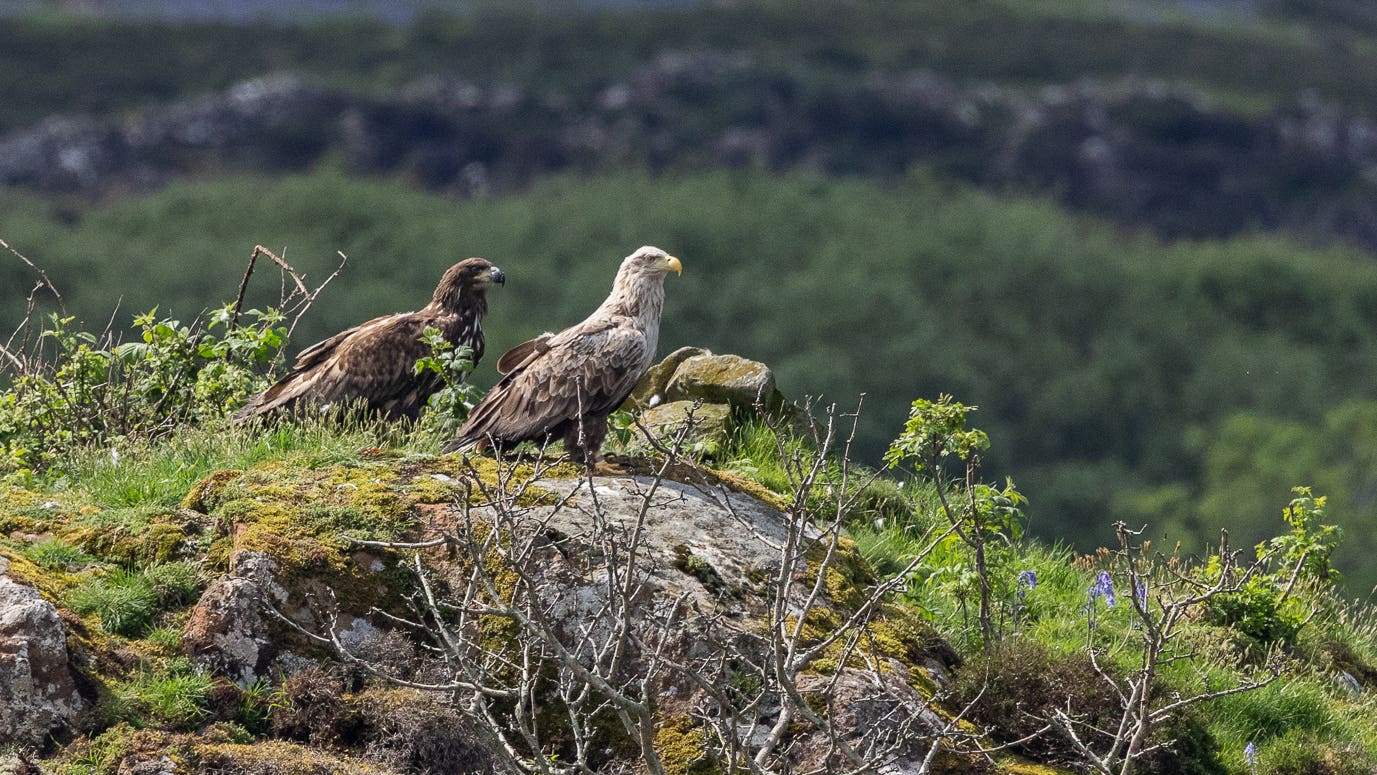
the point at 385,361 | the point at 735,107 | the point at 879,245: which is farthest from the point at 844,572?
the point at 735,107

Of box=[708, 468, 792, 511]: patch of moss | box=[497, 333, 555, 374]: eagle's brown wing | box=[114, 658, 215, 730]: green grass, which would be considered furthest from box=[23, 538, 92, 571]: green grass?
box=[708, 468, 792, 511]: patch of moss

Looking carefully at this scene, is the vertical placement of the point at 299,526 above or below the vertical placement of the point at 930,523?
above

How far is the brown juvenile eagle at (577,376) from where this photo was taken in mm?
9422

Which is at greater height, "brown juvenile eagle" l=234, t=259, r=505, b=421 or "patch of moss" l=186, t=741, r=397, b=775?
"patch of moss" l=186, t=741, r=397, b=775

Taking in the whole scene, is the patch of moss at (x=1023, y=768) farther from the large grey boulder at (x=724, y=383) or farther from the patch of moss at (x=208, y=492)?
the large grey boulder at (x=724, y=383)

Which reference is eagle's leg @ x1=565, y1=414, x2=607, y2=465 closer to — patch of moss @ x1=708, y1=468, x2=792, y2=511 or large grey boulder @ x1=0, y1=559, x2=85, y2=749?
patch of moss @ x1=708, y1=468, x2=792, y2=511

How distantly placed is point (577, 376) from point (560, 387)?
8.3 inches

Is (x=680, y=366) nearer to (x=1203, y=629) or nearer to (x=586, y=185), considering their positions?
(x=1203, y=629)

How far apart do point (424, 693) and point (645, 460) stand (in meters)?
2.16

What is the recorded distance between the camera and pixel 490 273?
11.4 metres

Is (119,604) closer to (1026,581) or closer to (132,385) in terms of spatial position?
(132,385)

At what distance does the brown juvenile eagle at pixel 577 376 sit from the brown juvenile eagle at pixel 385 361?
145 cm

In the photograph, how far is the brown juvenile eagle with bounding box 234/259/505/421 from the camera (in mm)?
10977

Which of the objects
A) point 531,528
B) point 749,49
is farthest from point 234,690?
point 749,49
